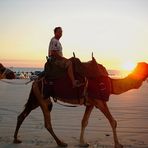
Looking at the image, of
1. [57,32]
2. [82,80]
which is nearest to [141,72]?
[82,80]

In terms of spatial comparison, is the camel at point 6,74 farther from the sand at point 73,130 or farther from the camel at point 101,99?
the sand at point 73,130

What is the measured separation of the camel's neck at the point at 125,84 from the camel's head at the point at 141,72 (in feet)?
0.29

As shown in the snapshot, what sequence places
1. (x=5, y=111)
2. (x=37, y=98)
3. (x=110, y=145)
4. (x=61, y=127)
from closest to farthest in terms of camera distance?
(x=110, y=145)
(x=37, y=98)
(x=61, y=127)
(x=5, y=111)

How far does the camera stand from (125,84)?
33.6ft

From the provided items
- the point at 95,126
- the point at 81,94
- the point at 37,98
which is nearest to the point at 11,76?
the point at 37,98

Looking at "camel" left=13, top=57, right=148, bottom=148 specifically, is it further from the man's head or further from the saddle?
the man's head

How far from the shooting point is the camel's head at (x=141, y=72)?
1014 cm

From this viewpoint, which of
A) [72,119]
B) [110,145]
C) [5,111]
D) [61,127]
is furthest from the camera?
[5,111]

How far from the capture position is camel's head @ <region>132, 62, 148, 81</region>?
399 inches

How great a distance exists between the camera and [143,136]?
10875mm

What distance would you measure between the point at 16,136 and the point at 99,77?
8.25 feet

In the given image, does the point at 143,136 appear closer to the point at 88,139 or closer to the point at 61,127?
the point at 88,139

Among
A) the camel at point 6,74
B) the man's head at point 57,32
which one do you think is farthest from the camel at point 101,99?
the man's head at point 57,32

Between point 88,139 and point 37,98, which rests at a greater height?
point 37,98
